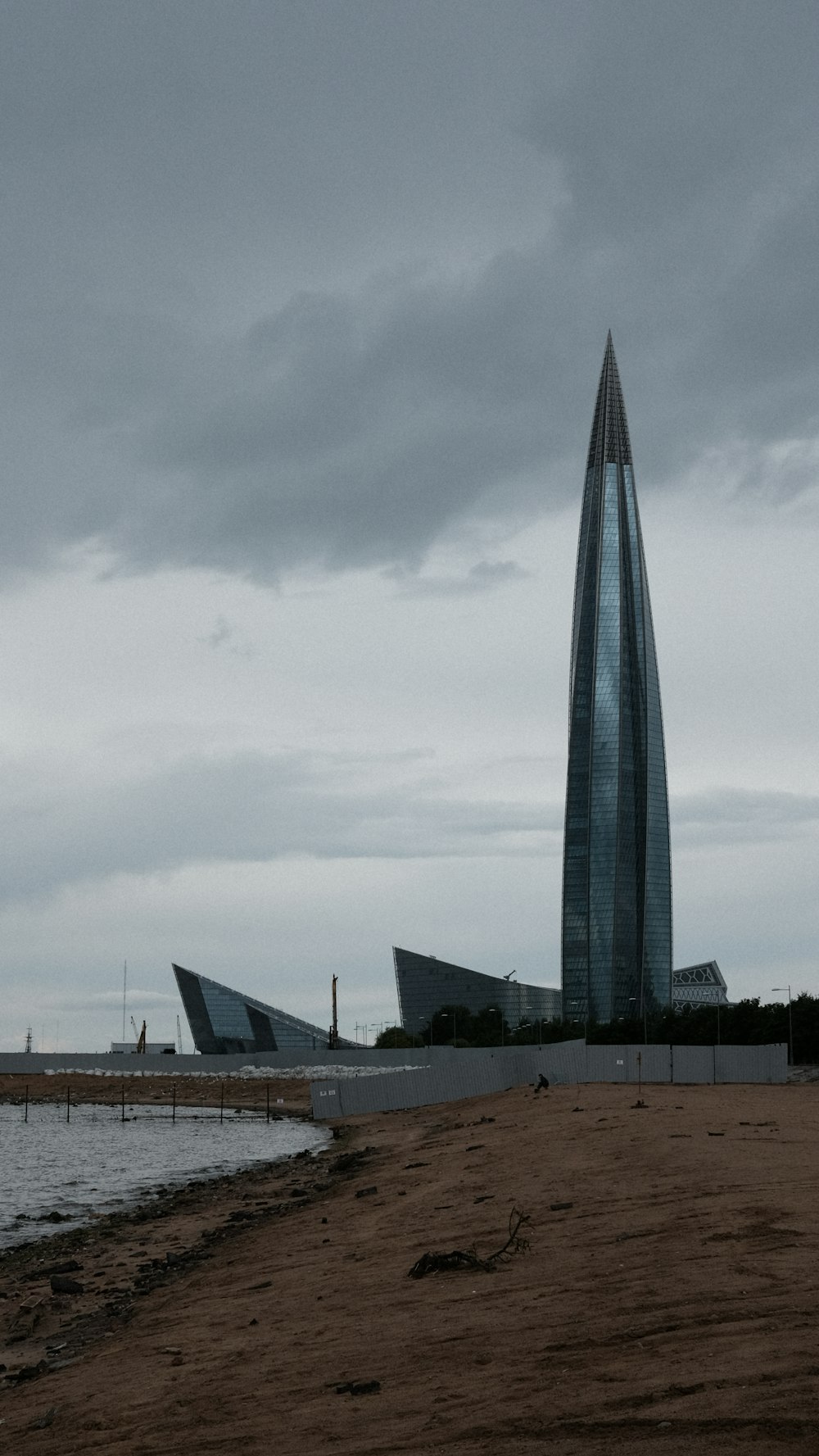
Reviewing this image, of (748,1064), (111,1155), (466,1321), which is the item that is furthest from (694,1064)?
(466,1321)

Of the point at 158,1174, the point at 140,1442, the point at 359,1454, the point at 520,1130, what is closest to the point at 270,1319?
the point at 140,1442

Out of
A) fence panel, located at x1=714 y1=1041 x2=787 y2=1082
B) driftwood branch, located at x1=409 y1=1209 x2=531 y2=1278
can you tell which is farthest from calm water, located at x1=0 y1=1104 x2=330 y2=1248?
fence panel, located at x1=714 y1=1041 x2=787 y2=1082

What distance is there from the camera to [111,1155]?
2464 inches

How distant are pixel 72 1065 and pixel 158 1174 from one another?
156130 mm

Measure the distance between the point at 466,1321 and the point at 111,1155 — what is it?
52787 mm

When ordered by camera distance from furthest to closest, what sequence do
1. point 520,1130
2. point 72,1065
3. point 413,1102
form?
point 72,1065 → point 413,1102 → point 520,1130

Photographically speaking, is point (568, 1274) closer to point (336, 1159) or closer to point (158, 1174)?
point (336, 1159)

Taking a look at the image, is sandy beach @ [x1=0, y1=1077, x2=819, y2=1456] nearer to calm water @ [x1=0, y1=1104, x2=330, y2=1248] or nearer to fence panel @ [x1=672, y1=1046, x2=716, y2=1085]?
calm water @ [x1=0, y1=1104, x2=330, y2=1248]

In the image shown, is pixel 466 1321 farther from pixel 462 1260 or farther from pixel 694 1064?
pixel 694 1064

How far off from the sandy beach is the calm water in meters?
10.3

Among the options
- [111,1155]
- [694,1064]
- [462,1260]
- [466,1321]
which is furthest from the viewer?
[694,1064]

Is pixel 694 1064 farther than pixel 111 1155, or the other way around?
pixel 694 1064

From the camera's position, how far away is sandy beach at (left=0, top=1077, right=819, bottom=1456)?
33.7 ft

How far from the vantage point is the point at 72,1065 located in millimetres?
197125
